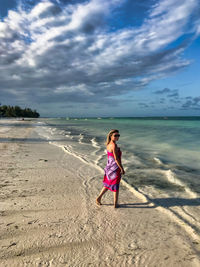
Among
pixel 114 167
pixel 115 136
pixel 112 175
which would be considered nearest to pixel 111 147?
pixel 115 136

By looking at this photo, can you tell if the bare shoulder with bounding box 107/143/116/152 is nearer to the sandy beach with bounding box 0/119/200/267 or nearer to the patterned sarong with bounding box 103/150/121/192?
the patterned sarong with bounding box 103/150/121/192

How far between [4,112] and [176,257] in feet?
440

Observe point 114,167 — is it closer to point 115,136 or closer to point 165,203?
point 115,136

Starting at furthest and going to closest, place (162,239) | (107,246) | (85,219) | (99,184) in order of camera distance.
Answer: (99,184), (85,219), (162,239), (107,246)

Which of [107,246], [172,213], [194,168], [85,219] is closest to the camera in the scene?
[107,246]

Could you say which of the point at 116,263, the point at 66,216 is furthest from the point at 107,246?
the point at 66,216

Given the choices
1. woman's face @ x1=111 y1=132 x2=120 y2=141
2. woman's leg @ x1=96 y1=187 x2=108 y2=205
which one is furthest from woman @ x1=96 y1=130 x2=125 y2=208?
woman's leg @ x1=96 y1=187 x2=108 y2=205

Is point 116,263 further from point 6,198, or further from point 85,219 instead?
point 6,198

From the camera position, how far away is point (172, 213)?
15.0 ft

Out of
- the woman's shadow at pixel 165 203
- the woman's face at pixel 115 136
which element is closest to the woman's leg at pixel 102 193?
the woman's shadow at pixel 165 203

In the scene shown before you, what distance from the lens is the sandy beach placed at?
3053mm

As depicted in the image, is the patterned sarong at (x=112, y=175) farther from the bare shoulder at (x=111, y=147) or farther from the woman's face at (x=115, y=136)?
the woman's face at (x=115, y=136)

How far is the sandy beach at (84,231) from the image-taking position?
10.0 ft

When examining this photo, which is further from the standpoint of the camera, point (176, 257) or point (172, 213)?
point (172, 213)
